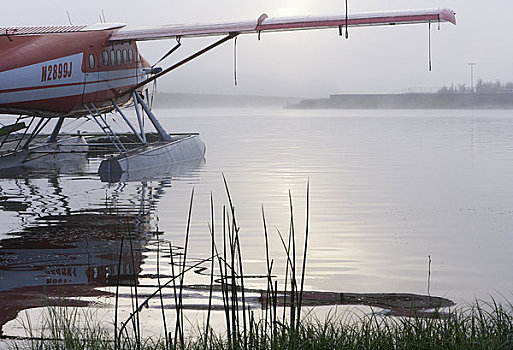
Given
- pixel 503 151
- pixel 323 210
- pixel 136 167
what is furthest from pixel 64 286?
pixel 503 151

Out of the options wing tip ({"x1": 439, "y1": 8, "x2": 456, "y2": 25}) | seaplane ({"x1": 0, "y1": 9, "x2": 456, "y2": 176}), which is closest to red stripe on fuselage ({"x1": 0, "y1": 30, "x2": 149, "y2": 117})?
seaplane ({"x1": 0, "y1": 9, "x2": 456, "y2": 176})

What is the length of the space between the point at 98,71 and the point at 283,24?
4240mm

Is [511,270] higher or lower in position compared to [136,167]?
lower

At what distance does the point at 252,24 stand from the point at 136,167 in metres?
4.26

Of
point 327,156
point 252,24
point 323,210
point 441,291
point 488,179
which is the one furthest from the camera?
point 327,156

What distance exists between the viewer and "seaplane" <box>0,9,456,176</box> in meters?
17.5

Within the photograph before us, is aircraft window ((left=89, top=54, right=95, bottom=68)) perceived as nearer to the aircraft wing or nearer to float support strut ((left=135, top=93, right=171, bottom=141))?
the aircraft wing

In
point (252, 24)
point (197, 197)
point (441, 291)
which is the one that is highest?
point (252, 24)

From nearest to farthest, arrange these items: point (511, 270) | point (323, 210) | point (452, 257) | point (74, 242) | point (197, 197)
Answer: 1. point (511, 270)
2. point (452, 257)
3. point (74, 242)
4. point (323, 210)
5. point (197, 197)

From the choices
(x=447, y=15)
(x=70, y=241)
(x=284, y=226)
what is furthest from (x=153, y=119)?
(x=70, y=241)

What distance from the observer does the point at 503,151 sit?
29.9m

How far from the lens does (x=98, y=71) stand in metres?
20.5

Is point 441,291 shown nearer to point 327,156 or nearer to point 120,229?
point 120,229

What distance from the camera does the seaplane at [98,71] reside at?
17484 millimetres
